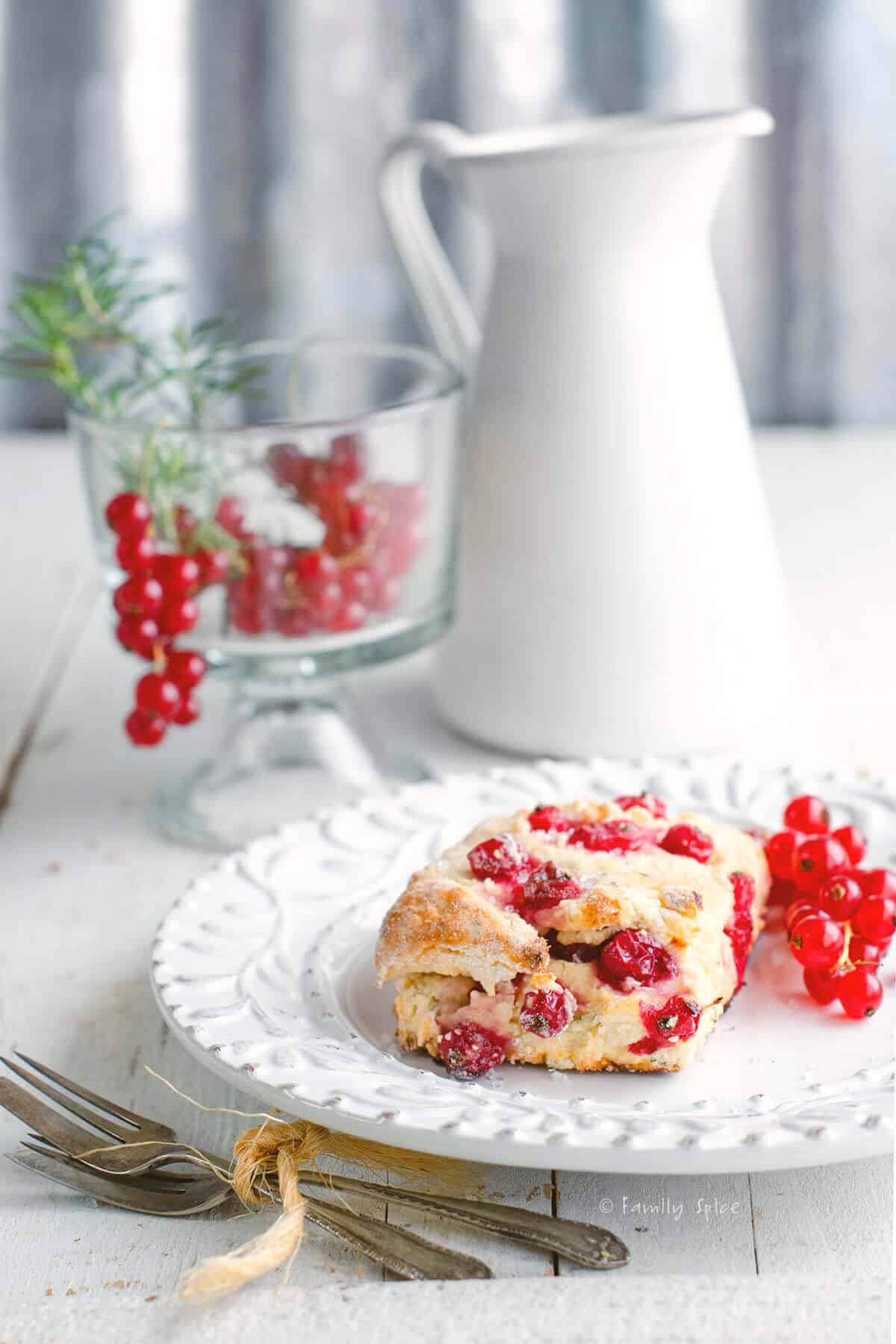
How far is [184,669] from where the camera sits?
978mm

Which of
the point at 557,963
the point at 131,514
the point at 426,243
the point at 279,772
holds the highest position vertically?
the point at 426,243

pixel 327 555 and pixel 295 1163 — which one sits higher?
pixel 327 555

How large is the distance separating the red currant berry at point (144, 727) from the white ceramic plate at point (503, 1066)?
14 centimetres

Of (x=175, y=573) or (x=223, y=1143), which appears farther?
(x=175, y=573)

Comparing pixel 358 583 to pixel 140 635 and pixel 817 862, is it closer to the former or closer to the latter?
pixel 140 635

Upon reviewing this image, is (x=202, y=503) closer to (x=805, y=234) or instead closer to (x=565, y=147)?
(x=565, y=147)

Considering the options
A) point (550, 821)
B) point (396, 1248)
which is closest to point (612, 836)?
point (550, 821)

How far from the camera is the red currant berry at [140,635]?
964 millimetres

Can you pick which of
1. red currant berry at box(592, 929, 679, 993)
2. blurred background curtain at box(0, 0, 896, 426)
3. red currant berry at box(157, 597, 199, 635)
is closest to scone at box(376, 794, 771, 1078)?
red currant berry at box(592, 929, 679, 993)

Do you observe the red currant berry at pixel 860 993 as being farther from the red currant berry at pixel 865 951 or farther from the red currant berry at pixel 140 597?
the red currant berry at pixel 140 597

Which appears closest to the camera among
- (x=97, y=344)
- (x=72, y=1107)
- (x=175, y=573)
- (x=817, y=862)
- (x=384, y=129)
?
(x=72, y=1107)

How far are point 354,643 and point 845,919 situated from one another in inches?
15.4

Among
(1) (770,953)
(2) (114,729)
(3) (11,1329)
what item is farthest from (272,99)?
(3) (11,1329)

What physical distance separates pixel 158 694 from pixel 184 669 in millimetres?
23
